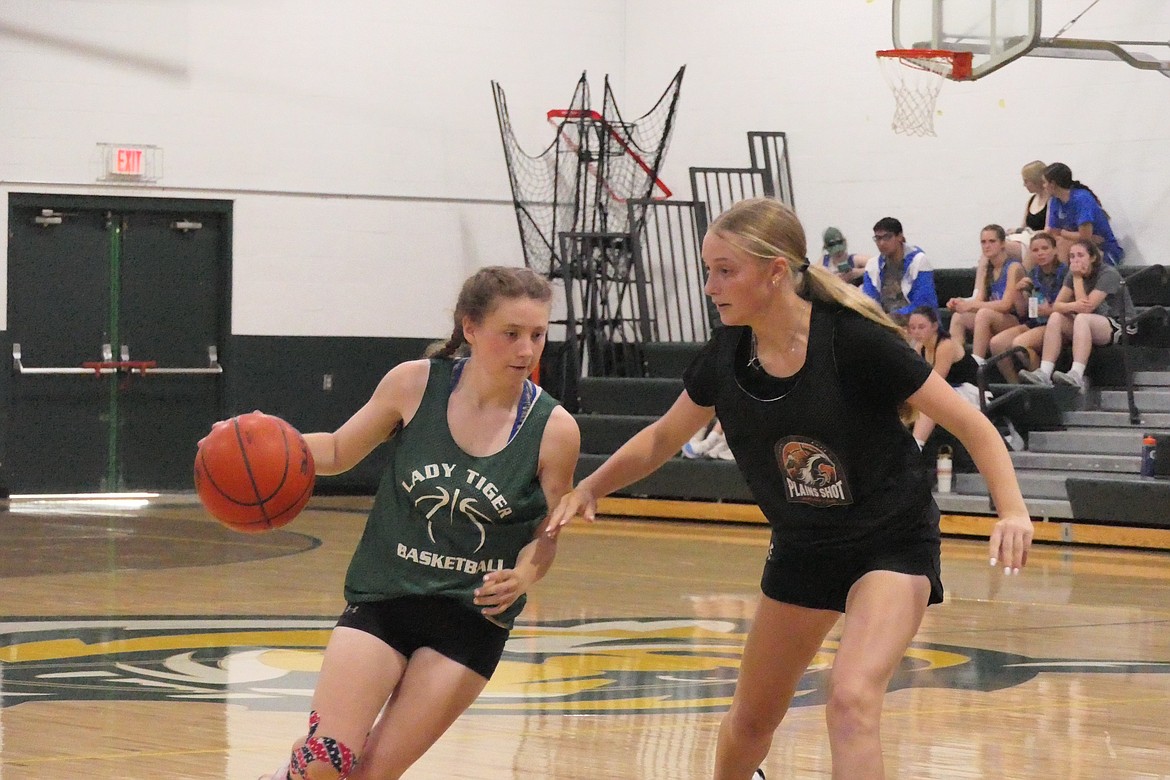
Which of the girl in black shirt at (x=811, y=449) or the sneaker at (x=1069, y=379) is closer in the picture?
the girl in black shirt at (x=811, y=449)

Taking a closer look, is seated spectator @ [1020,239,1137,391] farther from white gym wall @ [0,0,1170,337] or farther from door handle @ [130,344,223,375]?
door handle @ [130,344,223,375]

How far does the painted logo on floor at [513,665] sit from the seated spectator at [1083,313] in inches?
220

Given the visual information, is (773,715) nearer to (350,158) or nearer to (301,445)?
(301,445)

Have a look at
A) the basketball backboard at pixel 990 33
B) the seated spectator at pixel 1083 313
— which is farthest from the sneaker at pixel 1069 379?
the basketball backboard at pixel 990 33

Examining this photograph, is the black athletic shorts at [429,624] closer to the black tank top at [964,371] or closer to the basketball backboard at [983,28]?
the basketball backboard at [983,28]

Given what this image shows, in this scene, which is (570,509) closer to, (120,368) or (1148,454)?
(1148,454)

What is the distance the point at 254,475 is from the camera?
364cm

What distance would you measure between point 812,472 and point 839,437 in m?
0.11

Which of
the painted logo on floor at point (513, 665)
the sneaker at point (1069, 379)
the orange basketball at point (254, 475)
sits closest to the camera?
the orange basketball at point (254, 475)

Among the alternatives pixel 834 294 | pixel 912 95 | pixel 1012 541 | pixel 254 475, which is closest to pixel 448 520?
pixel 254 475

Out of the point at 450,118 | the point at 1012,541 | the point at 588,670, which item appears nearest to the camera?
the point at 1012,541

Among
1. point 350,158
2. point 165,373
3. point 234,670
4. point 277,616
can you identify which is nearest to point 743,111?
point 350,158

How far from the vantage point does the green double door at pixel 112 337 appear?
1443 cm

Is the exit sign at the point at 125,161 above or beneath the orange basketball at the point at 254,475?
above
